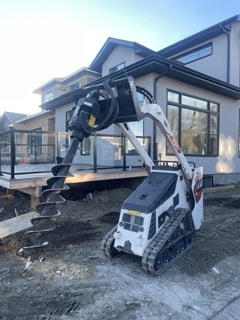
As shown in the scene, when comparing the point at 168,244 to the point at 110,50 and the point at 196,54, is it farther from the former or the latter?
the point at 110,50

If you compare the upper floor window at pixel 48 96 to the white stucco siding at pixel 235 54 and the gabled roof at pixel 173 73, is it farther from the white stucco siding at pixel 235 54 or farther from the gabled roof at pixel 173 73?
the white stucco siding at pixel 235 54

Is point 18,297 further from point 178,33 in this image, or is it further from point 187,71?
point 178,33

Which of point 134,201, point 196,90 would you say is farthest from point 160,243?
point 196,90

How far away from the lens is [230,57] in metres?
12.2

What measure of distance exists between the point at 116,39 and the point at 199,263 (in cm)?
1158

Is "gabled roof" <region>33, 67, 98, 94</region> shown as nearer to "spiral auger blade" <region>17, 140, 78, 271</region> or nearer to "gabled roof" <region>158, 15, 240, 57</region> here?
"gabled roof" <region>158, 15, 240, 57</region>

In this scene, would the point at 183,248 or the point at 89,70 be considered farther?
the point at 89,70

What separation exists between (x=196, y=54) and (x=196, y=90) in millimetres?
3555

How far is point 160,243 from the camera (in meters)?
3.75

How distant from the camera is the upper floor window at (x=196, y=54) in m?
12.8

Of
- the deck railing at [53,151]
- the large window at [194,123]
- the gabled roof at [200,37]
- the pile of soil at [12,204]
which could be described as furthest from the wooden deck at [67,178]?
the gabled roof at [200,37]

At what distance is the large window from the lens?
978 centimetres

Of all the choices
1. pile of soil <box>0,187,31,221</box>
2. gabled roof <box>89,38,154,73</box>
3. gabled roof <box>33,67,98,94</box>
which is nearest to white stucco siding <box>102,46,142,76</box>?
gabled roof <box>89,38,154,73</box>

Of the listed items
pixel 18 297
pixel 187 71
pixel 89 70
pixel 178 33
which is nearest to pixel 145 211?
pixel 18 297
